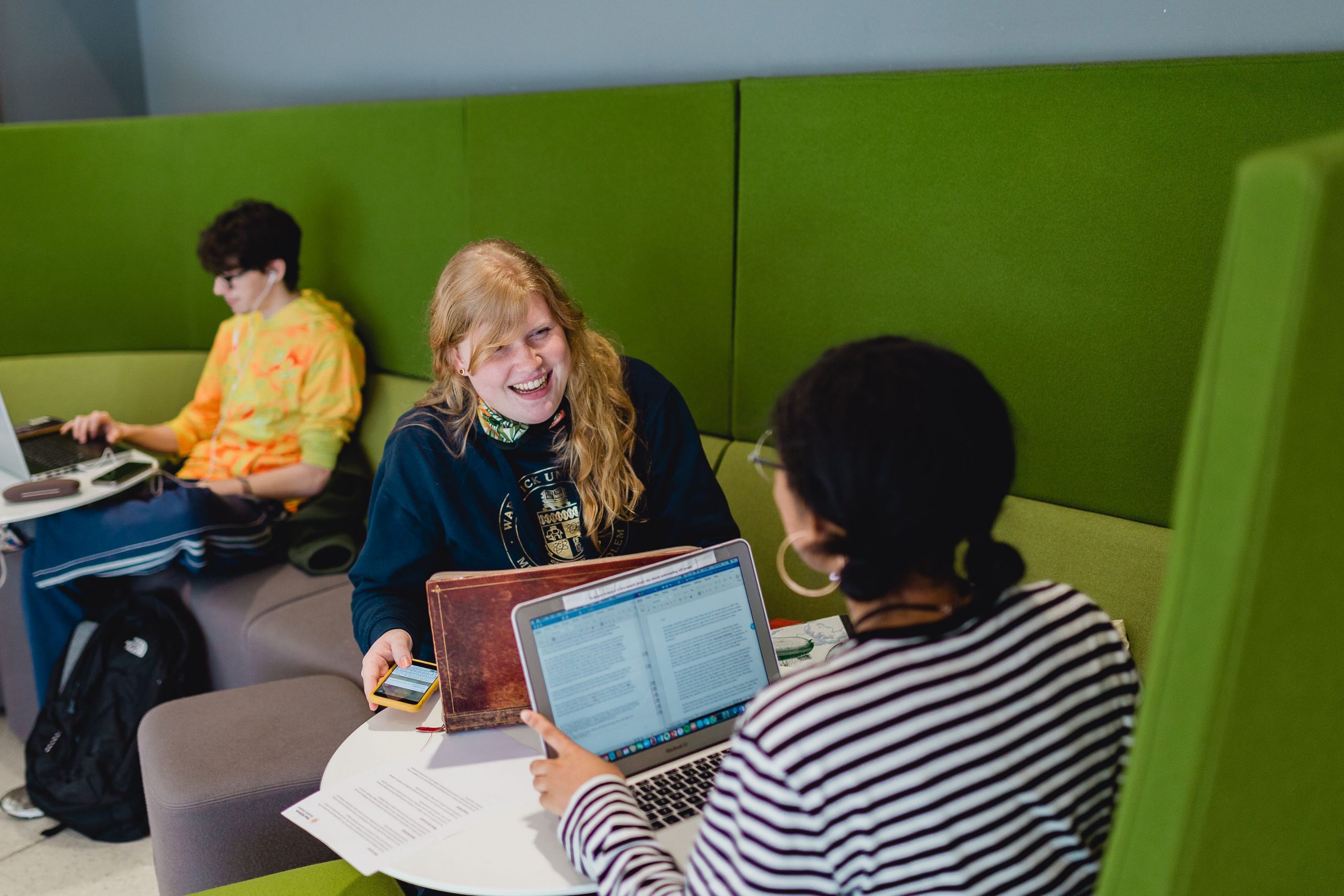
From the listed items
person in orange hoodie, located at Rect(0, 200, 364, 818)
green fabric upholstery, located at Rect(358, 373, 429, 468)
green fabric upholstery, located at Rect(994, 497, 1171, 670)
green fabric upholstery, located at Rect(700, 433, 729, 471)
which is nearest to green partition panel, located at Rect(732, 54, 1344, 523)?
green fabric upholstery, located at Rect(994, 497, 1171, 670)

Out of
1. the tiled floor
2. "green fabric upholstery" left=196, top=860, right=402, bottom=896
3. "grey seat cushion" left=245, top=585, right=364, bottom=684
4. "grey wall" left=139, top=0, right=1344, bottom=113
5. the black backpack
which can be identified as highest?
"grey wall" left=139, top=0, right=1344, bottom=113

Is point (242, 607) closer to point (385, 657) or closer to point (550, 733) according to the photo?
point (385, 657)

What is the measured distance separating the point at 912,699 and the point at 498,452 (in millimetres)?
1009

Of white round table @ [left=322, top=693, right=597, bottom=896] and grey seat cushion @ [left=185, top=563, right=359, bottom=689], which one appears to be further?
grey seat cushion @ [left=185, top=563, right=359, bottom=689]

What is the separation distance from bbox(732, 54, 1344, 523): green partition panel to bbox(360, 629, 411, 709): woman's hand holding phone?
1162 mm

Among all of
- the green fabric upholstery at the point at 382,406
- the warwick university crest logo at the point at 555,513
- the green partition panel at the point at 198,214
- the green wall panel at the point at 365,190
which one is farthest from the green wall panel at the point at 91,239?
the warwick university crest logo at the point at 555,513

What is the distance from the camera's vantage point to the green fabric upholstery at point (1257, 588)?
2.15 feet

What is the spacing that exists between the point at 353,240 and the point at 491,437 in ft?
6.16

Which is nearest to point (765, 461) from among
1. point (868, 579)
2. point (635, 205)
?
point (868, 579)

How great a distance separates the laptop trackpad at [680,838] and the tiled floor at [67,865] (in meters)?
1.62

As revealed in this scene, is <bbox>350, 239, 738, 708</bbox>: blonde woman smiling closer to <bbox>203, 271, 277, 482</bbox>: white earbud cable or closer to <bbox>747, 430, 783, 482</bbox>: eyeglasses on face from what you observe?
<bbox>747, 430, 783, 482</bbox>: eyeglasses on face

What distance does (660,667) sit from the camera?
1.31 meters

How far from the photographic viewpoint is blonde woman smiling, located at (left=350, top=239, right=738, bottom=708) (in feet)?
5.57

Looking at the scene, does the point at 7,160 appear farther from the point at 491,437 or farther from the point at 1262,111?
the point at 1262,111
